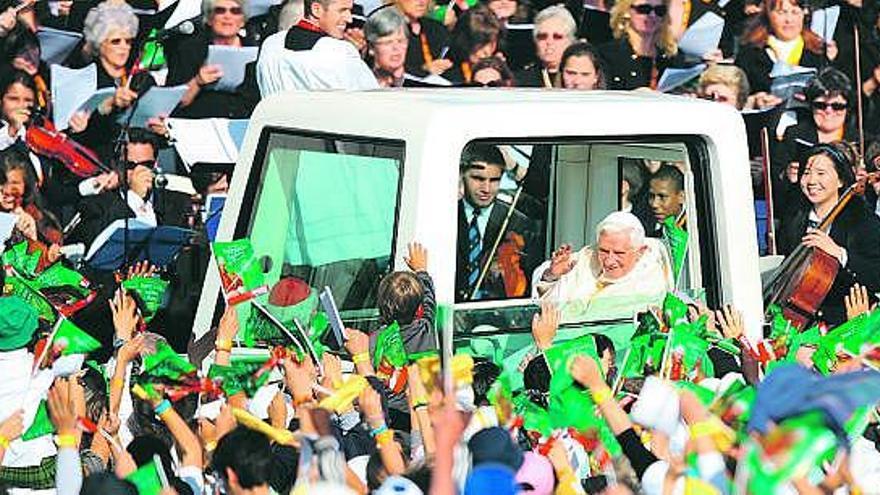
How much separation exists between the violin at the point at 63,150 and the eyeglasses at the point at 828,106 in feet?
11.1

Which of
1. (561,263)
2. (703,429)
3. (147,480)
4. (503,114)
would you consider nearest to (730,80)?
(561,263)

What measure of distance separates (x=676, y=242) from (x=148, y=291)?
1.68 meters

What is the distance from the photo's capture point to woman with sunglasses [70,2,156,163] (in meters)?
10.2

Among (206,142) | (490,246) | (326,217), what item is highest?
(326,217)

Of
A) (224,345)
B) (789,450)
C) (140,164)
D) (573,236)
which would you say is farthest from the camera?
(140,164)

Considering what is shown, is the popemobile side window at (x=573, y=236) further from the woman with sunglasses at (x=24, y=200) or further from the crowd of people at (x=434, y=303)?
the woman with sunglasses at (x=24, y=200)

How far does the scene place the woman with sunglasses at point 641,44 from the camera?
10.5 meters

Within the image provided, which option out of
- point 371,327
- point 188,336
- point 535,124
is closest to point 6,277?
point 188,336

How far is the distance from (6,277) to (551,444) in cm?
227

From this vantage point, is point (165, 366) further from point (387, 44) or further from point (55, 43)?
point (55, 43)

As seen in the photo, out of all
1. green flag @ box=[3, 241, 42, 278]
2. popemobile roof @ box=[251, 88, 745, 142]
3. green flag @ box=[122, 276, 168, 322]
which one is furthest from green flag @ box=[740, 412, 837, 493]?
green flag @ box=[3, 241, 42, 278]

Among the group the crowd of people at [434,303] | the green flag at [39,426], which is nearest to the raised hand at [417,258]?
the crowd of people at [434,303]

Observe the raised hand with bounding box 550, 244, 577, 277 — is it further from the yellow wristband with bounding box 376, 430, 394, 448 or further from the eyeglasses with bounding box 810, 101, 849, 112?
the eyeglasses with bounding box 810, 101, 849, 112

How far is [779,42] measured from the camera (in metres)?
10.6
